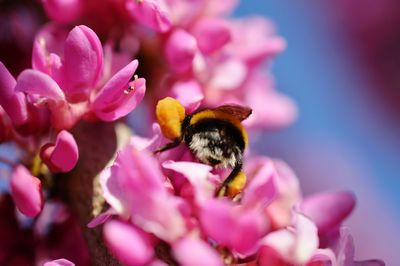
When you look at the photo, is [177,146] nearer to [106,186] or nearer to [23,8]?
[106,186]

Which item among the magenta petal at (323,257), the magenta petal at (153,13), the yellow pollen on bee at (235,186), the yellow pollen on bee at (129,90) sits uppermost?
the magenta petal at (153,13)

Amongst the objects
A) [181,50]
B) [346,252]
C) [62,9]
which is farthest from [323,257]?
[62,9]

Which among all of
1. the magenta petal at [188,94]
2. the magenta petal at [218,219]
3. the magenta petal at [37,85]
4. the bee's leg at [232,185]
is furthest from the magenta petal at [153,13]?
the magenta petal at [218,219]

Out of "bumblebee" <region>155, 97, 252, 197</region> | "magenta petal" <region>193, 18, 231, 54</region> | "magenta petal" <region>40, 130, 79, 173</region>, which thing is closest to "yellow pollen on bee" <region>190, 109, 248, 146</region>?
"bumblebee" <region>155, 97, 252, 197</region>

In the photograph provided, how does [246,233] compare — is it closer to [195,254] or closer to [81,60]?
[195,254]

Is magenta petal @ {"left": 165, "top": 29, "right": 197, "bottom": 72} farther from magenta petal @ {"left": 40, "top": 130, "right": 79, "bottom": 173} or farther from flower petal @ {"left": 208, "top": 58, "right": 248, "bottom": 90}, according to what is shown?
magenta petal @ {"left": 40, "top": 130, "right": 79, "bottom": 173}

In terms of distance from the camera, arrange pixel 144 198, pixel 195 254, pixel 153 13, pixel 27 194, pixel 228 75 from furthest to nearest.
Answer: pixel 228 75 → pixel 153 13 → pixel 27 194 → pixel 144 198 → pixel 195 254

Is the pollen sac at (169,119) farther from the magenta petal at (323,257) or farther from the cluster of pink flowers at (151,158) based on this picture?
the magenta petal at (323,257)

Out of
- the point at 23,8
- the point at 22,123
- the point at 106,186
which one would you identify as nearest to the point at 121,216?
the point at 106,186
